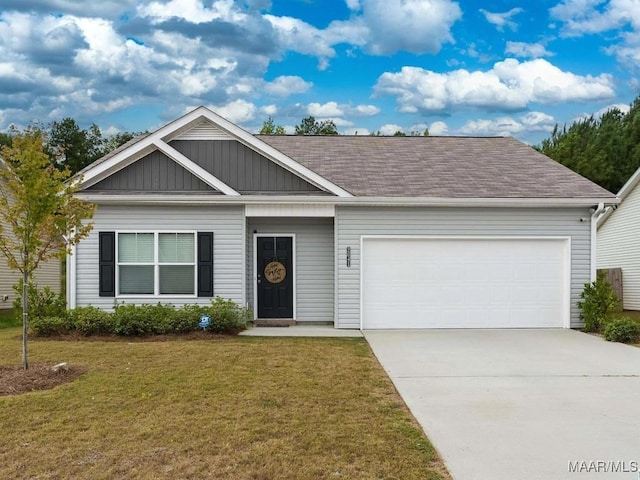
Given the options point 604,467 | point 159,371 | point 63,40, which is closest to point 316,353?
point 159,371

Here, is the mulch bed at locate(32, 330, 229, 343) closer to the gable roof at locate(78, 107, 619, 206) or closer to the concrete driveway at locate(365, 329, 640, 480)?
the gable roof at locate(78, 107, 619, 206)

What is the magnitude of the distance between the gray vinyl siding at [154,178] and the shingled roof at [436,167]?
3.07 meters

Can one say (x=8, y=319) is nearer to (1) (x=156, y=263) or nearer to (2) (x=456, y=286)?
(1) (x=156, y=263)

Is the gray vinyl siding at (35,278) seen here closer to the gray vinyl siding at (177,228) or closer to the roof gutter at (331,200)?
the gray vinyl siding at (177,228)

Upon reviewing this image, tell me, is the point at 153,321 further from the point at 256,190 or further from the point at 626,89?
the point at 626,89

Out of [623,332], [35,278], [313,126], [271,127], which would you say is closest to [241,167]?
[623,332]

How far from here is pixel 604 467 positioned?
4.39m

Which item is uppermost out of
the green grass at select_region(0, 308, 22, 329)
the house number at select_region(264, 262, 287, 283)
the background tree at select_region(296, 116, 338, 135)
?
the background tree at select_region(296, 116, 338, 135)

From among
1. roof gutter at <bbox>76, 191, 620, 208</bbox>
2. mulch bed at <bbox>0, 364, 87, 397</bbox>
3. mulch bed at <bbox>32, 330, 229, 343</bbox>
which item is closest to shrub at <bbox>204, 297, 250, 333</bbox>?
mulch bed at <bbox>32, 330, 229, 343</bbox>

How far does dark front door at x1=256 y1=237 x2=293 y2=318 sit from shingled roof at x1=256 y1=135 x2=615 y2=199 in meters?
2.10

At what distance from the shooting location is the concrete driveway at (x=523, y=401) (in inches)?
177

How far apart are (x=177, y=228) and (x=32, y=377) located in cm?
536

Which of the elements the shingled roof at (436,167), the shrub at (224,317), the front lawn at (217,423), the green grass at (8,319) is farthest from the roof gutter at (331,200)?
the front lawn at (217,423)

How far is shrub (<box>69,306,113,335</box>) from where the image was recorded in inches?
440
